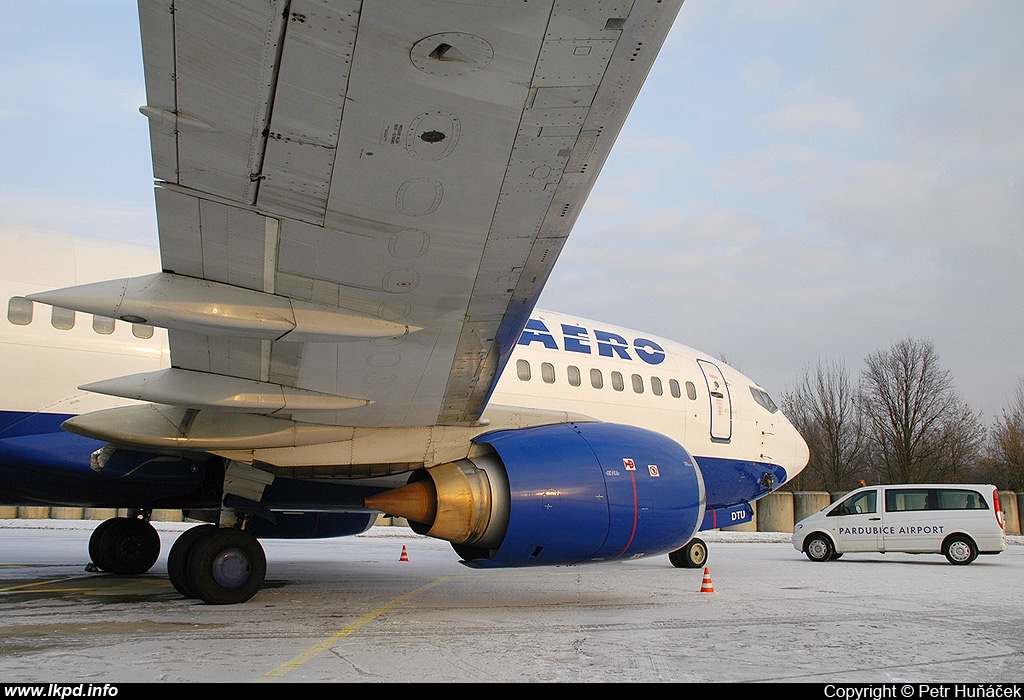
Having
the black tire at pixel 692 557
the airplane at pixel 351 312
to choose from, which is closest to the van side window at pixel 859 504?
the black tire at pixel 692 557

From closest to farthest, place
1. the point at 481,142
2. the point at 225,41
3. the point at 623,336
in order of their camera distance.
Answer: the point at 225,41, the point at 481,142, the point at 623,336

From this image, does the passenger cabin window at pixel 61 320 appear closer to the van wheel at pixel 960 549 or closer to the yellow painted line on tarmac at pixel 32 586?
the yellow painted line on tarmac at pixel 32 586

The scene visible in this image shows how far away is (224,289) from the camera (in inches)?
174

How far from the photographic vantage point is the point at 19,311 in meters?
6.88

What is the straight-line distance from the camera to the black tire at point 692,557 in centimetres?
1162

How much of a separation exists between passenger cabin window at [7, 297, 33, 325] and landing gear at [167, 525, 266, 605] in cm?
245

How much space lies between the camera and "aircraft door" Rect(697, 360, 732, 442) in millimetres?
10875

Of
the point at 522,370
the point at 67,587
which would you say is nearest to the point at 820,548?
the point at 522,370

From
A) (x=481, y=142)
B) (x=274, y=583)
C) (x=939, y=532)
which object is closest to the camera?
(x=481, y=142)

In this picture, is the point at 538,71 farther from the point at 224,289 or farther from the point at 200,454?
the point at 200,454

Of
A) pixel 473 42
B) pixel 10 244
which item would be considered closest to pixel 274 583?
pixel 10 244

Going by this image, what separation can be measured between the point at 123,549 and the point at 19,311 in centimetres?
413

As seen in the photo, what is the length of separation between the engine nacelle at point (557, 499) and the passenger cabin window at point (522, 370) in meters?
1.70

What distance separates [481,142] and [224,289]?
1.89 metres
